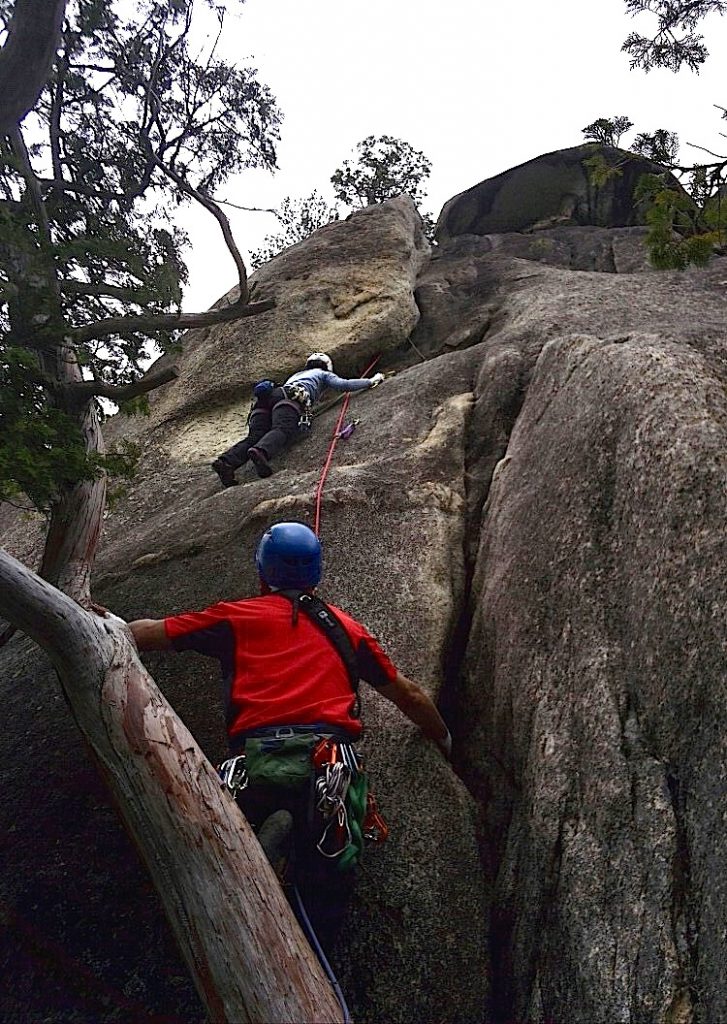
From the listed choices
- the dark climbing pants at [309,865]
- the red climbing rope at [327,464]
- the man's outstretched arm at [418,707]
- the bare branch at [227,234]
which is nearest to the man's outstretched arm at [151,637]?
the dark climbing pants at [309,865]

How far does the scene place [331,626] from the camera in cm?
411

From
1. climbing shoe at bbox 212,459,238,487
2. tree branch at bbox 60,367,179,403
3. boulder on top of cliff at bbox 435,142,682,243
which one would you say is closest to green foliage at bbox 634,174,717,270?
tree branch at bbox 60,367,179,403

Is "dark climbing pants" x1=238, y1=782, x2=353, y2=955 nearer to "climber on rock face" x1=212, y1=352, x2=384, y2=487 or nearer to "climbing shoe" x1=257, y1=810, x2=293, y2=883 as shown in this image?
"climbing shoe" x1=257, y1=810, x2=293, y2=883

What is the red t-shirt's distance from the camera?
375 cm

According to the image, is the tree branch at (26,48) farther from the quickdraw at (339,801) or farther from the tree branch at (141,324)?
the quickdraw at (339,801)

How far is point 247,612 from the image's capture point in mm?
4137

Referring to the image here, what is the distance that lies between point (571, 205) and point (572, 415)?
1334cm

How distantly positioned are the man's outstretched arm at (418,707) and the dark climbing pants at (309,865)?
96 centimetres

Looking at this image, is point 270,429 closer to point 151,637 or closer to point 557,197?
point 151,637

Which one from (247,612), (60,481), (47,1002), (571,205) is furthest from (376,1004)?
(571,205)

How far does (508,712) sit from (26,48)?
18.3 ft

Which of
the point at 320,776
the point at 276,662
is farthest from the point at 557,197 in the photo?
the point at 320,776

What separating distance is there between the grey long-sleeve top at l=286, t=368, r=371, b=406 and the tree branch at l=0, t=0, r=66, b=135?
191 inches

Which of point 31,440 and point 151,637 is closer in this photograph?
point 151,637
